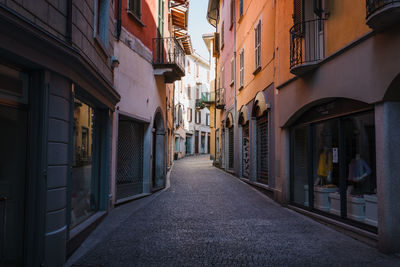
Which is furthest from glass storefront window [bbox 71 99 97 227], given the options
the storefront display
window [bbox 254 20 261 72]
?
window [bbox 254 20 261 72]

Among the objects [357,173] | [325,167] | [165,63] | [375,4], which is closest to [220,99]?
[165,63]

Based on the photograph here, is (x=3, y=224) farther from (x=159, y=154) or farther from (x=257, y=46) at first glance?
(x=257, y=46)

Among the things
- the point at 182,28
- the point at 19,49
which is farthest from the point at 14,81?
the point at 182,28

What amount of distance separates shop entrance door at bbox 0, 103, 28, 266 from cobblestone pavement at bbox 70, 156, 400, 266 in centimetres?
88

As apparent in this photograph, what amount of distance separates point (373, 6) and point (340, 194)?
3560mm

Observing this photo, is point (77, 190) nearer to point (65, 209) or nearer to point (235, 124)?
point (65, 209)

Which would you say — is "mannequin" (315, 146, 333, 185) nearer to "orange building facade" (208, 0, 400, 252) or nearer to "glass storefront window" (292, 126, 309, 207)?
"orange building facade" (208, 0, 400, 252)

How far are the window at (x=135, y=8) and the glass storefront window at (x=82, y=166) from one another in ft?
13.2

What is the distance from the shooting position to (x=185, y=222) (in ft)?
23.2


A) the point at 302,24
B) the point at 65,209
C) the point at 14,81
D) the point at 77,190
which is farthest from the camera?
the point at 302,24

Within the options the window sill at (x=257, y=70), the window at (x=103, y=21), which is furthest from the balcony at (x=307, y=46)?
the window at (x=103, y=21)

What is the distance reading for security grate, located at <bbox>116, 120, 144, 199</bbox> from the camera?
32.5 ft

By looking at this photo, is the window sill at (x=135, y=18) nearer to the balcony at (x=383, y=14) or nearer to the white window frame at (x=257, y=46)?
the white window frame at (x=257, y=46)

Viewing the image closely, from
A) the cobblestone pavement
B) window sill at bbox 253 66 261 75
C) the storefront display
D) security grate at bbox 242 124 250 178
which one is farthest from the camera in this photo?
security grate at bbox 242 124 250 178
